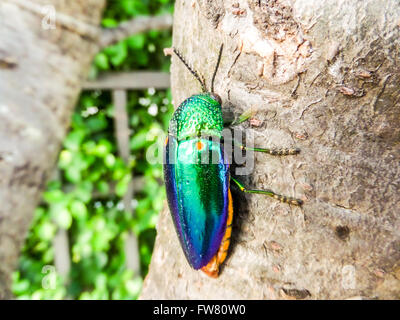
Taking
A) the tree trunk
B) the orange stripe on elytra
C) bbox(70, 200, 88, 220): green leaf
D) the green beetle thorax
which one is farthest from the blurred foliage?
the orange stripe on elytra

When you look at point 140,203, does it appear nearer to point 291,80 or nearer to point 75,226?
point 75,226

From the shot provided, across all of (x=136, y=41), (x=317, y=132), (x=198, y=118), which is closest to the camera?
(x=317, y=132)

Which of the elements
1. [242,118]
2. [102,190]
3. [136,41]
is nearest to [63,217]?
[102,190]

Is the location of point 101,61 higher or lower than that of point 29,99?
higher

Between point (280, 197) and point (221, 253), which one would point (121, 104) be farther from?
point (280, 197)

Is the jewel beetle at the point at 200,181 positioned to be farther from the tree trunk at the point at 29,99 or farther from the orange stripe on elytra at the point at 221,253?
the tree trunk at the point at 29,99

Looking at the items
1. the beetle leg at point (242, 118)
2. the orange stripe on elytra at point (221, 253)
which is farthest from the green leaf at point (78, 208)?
the beetle leg at point (242, 118)

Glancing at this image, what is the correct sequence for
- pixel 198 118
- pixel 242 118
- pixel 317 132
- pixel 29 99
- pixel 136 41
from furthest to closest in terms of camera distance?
pixel 136 41
pixel 29 99
pixel 198 118
pixel 242 118
pixel 317 132

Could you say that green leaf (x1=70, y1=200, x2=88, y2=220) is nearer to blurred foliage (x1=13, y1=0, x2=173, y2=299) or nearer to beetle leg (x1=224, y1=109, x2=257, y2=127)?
blurred foliage (x1=13, y1=0, x2=173, y2=299)
